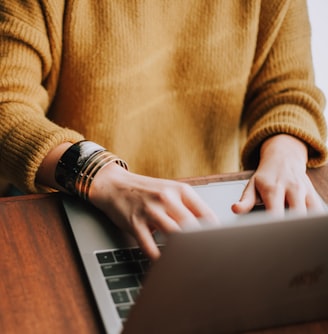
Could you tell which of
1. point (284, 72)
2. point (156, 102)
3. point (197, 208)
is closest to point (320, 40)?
point (284, 72)

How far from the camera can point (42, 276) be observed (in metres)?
0.59

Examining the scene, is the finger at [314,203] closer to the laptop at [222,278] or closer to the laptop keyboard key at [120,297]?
the laptop at [222,278]

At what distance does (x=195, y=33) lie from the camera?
102cm

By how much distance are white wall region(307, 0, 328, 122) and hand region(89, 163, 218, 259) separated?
124 cm

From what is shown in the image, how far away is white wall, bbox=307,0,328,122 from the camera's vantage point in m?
1.77

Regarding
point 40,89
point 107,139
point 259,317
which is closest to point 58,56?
point 40,89

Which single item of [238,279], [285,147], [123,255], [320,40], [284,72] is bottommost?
[238,279]

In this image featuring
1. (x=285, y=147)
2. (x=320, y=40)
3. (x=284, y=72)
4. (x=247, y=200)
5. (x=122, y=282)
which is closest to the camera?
(x=122, y=282)

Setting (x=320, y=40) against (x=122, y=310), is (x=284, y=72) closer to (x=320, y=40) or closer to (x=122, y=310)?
(x=122, y=310)

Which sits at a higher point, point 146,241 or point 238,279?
point 146,241

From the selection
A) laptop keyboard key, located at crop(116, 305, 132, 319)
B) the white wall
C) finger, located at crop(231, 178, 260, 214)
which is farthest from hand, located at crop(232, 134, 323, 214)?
the white wall

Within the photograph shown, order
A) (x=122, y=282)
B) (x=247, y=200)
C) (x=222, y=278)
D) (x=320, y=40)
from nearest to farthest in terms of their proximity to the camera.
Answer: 1. (x=222, y=278)
2. (x=122, y=282)
3. (x=247, y=200)
4. (x=320, y=40)

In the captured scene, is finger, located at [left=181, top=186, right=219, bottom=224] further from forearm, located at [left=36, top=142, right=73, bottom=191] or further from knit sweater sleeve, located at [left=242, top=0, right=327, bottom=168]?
knit sweater sleeve, located at [left=242, top=0, right=327, bottom=168]

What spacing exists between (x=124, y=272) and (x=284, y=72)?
0.59 m
